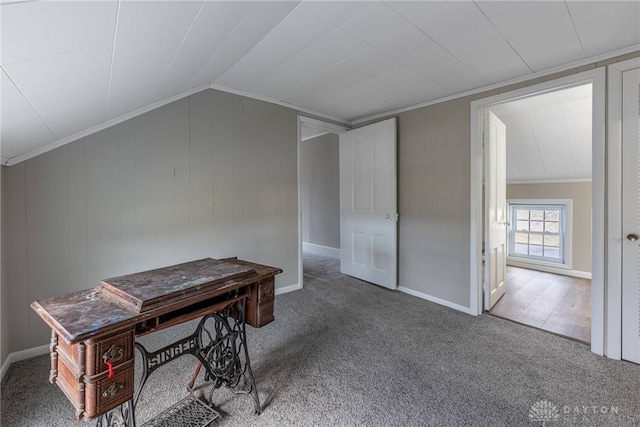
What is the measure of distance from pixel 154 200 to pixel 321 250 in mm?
3675

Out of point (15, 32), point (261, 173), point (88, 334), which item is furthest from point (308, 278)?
point (15, 32)

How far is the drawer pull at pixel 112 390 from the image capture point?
0.96 metres

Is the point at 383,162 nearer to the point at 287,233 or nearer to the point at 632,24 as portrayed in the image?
the point at 287,233

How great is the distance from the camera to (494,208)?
2.96 meters

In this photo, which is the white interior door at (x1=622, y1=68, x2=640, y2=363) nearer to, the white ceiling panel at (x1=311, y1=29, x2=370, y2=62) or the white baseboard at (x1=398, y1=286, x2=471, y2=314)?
the white baseboard at (x1=398, y1=286, x2=471, y2=314)

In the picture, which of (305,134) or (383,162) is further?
(305,134)

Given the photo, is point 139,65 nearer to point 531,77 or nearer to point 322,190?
point 531,77

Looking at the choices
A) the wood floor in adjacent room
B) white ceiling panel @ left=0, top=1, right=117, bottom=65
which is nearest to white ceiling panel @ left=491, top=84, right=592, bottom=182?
the wood floor in adjacent room

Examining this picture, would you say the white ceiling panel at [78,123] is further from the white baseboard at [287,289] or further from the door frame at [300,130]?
the white baseboard at [287,289]

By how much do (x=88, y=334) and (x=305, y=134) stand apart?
5.19 metres

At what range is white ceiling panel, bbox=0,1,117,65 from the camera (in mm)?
688

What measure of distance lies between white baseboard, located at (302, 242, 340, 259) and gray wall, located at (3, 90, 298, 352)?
2.04 metres

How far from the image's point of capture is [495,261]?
121 inches

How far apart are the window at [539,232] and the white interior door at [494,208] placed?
1891 millimetres
